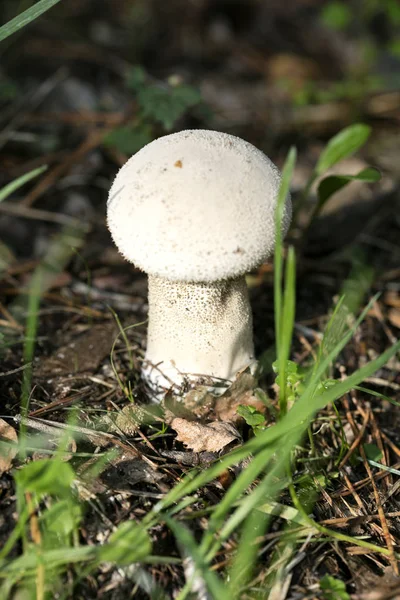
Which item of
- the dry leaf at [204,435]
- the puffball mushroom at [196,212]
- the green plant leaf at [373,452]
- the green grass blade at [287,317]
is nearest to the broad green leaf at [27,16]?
the puffball mushroom at [196,212]

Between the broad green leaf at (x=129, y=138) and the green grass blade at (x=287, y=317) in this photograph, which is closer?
the green grass blade at (x=287, y=317)

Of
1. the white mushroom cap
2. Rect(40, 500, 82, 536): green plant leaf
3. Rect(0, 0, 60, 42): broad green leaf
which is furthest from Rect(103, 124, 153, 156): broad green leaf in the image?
Rect(40, 500, 82, 536): green plant leaf

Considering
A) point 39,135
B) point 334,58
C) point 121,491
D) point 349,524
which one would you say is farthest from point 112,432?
point 334,58

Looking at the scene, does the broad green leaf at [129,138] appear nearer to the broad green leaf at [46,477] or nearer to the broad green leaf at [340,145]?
the broad green leaf at [340,145]

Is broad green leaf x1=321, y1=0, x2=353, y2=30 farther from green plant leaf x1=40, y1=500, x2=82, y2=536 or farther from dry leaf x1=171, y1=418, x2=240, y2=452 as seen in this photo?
green plant leaf x1=40, y1=500, x2=82, y2=536

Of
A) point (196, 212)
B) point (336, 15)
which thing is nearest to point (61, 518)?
point (196, 212)

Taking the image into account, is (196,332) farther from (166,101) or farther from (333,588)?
(166,101)
